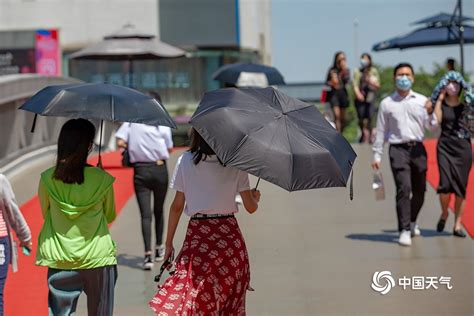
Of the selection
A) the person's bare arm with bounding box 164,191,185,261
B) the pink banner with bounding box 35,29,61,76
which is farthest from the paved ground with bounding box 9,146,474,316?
the pink banner with bounding box 35,29,61,76

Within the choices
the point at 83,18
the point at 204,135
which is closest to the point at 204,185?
the point at 204,135

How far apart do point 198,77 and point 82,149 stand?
125ft

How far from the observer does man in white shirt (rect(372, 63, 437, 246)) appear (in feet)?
34.9

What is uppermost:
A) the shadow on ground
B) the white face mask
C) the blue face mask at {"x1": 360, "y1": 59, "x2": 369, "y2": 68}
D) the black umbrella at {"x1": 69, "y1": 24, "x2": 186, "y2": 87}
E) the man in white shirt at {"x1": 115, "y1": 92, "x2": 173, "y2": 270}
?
the black umbrella at {"x1": 69, "y1": 24, "x2": 186, "y2": 87}

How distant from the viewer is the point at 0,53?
47.3m

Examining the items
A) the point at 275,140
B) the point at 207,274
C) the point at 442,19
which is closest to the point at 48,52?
the point at 442,19

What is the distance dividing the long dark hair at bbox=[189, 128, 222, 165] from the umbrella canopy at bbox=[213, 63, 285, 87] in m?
8.70

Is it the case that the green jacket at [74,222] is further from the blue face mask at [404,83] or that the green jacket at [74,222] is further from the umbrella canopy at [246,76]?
the umbrella canopy at [246,76]

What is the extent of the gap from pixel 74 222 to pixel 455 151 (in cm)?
606

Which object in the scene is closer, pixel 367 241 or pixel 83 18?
pixel 367 241

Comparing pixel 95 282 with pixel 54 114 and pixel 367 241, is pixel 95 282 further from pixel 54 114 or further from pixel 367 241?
pixel 367 241

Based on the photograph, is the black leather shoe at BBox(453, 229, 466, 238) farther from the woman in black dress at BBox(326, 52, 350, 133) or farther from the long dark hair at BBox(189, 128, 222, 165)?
the woman in black dress at BBox(326, 52, 350, 133)

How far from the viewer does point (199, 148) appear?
609 cm

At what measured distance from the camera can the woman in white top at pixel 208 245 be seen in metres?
6.03
